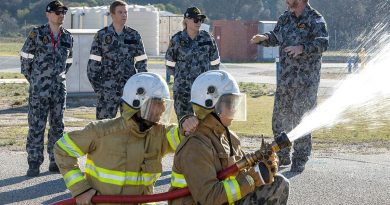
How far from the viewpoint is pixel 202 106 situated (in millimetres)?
5680

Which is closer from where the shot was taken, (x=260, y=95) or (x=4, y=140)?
(x=4, y=140)

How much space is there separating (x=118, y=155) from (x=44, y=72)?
4.30m

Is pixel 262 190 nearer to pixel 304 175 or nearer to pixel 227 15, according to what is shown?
pixel 304 175

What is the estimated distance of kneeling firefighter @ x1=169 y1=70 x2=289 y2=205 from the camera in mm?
5332

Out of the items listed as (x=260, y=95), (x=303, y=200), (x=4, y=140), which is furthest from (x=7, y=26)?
(x=303, y=200)

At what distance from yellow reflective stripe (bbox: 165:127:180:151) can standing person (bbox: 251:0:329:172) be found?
161 inches

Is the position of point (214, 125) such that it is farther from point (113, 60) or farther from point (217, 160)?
point (113, 60)

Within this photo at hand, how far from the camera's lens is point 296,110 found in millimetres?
10258

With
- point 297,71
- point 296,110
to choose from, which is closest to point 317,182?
point 296,110

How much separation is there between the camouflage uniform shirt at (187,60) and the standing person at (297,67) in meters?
0.56

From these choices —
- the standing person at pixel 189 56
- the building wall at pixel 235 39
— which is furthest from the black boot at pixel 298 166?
the building wall at pixel 235 39

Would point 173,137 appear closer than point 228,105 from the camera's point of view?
No

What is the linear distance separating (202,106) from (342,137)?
333 inches

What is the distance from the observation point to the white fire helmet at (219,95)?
5609mm
